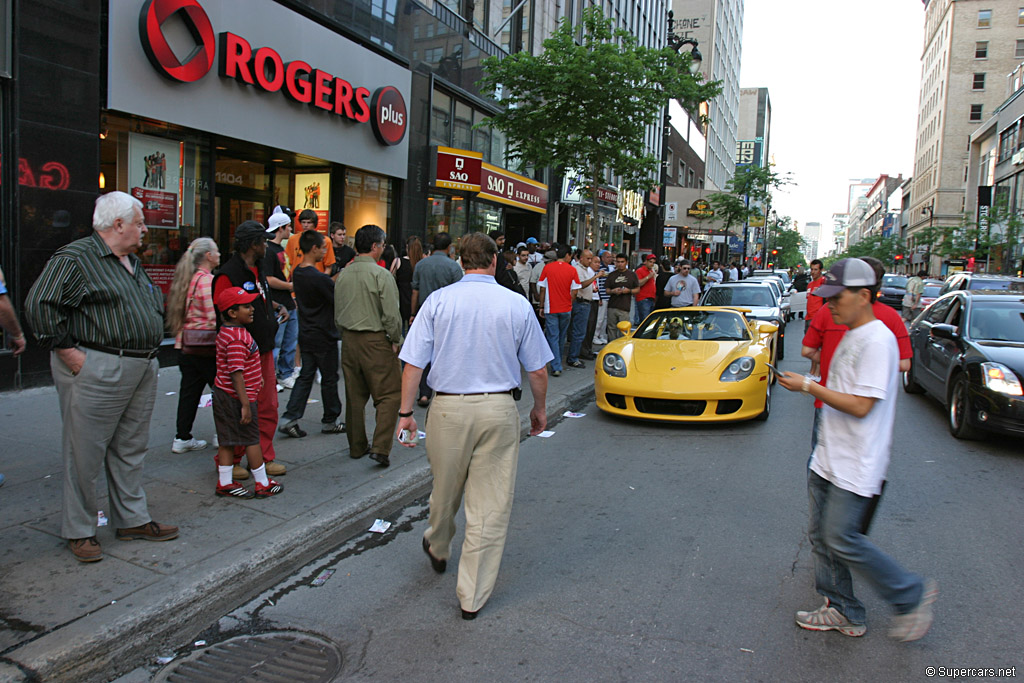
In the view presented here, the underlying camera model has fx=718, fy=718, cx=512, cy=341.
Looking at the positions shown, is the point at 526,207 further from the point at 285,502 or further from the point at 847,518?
the point at 847,518

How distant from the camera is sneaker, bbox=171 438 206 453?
581 centimetres

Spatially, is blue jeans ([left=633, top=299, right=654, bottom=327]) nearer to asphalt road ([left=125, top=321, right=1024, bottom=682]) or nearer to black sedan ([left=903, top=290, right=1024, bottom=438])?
black sedan ([left=903, top=290, right=1024, bottom=438])

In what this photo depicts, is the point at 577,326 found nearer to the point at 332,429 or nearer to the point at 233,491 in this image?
the point at 332,429

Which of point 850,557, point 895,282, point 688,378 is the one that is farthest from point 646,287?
point 895,282

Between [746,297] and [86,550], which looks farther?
[746,297]

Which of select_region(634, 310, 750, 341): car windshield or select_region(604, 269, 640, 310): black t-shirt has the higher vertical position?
select_region(604, 269, 640, 310): black t-shirt

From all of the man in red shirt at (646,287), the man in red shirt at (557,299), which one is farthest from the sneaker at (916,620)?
the man in red shirt at (646,287)

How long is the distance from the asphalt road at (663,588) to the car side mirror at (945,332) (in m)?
2.19

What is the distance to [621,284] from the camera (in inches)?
490

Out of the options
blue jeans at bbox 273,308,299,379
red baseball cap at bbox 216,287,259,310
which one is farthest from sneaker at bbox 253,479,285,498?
blue jeans at bbox 273,308,299,379

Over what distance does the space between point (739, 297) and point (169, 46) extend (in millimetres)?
10726

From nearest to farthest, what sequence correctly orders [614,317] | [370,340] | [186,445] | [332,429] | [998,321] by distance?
[370,340] < [186,445] < [332,429] < [998,321] < [614,317]

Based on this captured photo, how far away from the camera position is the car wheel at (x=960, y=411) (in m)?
7.30

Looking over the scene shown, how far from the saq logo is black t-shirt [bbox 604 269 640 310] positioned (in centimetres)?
495
